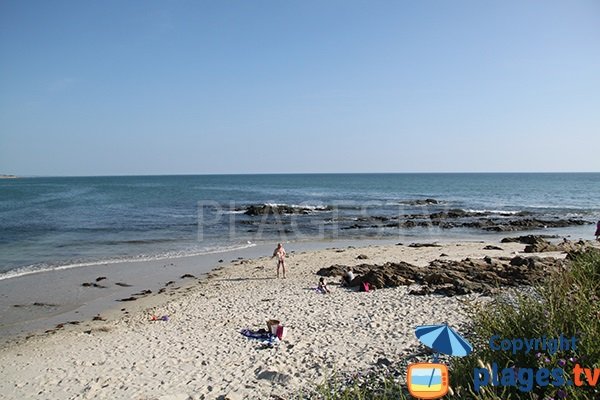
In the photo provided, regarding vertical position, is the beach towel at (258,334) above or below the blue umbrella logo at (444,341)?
below

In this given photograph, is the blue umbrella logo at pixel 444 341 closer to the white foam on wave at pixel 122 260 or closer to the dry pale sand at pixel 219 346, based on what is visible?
the dry pale sand at pixel 219 346

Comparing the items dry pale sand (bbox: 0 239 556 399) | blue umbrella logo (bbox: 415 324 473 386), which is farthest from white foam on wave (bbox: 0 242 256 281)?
blue umbrella logo (bbox: 415 324 473 386)

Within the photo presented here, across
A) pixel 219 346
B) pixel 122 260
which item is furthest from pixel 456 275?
pixel 122 260

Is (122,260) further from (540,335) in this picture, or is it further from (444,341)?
(540,335)

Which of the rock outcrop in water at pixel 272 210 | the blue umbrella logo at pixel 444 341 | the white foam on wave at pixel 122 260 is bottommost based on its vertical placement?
the white foam on wave at pixel 122 260

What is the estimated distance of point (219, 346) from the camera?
9.04 m

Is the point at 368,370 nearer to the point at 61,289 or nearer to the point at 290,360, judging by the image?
the point at 290,360

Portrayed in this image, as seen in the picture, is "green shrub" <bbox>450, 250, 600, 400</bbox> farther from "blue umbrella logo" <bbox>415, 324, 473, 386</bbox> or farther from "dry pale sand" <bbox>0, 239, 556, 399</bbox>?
"dry pale sand" <bbox>0, 239, 556, 399</bbox>

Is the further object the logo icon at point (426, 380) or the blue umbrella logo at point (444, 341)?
the blue umbrella logo at point (444, 341)

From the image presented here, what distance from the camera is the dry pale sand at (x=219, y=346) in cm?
727

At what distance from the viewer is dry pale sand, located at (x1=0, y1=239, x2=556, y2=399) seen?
7.27 meters

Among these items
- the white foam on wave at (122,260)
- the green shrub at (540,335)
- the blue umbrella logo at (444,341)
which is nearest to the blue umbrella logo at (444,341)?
the blue umbrella logo at (444,341)

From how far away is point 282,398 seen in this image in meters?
6.38

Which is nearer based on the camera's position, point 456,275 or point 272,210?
point 456,275
